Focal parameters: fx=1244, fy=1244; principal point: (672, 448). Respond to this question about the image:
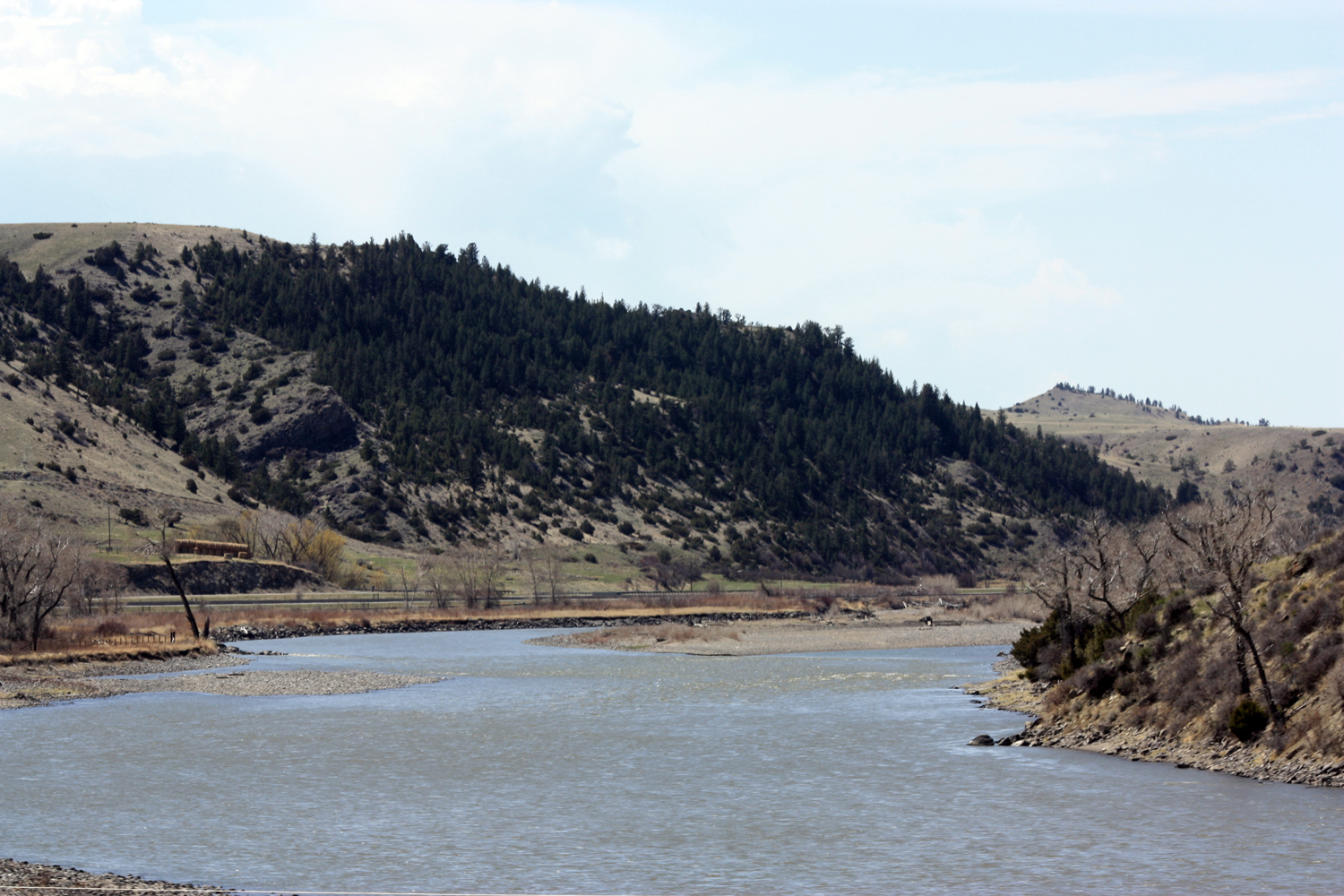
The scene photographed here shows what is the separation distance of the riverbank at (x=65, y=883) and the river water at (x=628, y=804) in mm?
773

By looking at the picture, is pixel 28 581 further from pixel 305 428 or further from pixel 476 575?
pixel 305 428

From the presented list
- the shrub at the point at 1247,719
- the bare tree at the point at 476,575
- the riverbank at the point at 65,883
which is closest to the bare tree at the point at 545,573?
the bare tree at the point at 476,575

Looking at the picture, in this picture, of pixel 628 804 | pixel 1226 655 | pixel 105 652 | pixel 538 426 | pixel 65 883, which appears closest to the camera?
pixel 65 883

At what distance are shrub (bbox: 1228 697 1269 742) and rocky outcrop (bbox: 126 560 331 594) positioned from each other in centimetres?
9059

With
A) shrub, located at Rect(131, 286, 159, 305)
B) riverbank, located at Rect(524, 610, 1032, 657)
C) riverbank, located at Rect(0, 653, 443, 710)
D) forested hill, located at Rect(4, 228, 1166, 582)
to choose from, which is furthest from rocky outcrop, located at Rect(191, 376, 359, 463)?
riverbank, located at Rect(0, 653, 443, 710)

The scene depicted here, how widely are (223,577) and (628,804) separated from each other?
287ft

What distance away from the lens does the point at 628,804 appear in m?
29.1

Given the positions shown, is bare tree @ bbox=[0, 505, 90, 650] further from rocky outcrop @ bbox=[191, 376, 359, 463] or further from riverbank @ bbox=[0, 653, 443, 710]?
rocky outcrop @ bbox=[191, 376, 359, 463]

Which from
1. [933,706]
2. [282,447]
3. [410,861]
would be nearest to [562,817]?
[410,861]

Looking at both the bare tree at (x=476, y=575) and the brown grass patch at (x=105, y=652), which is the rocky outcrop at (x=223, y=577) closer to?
the bare tree at (x=476, y=575)

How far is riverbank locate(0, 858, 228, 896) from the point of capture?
19609 mm

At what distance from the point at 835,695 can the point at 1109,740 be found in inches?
702

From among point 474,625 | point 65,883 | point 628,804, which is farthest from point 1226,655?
point 474,625

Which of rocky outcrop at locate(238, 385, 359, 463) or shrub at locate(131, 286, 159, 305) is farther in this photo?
shrub at locate(131, 286, 159, 305)
